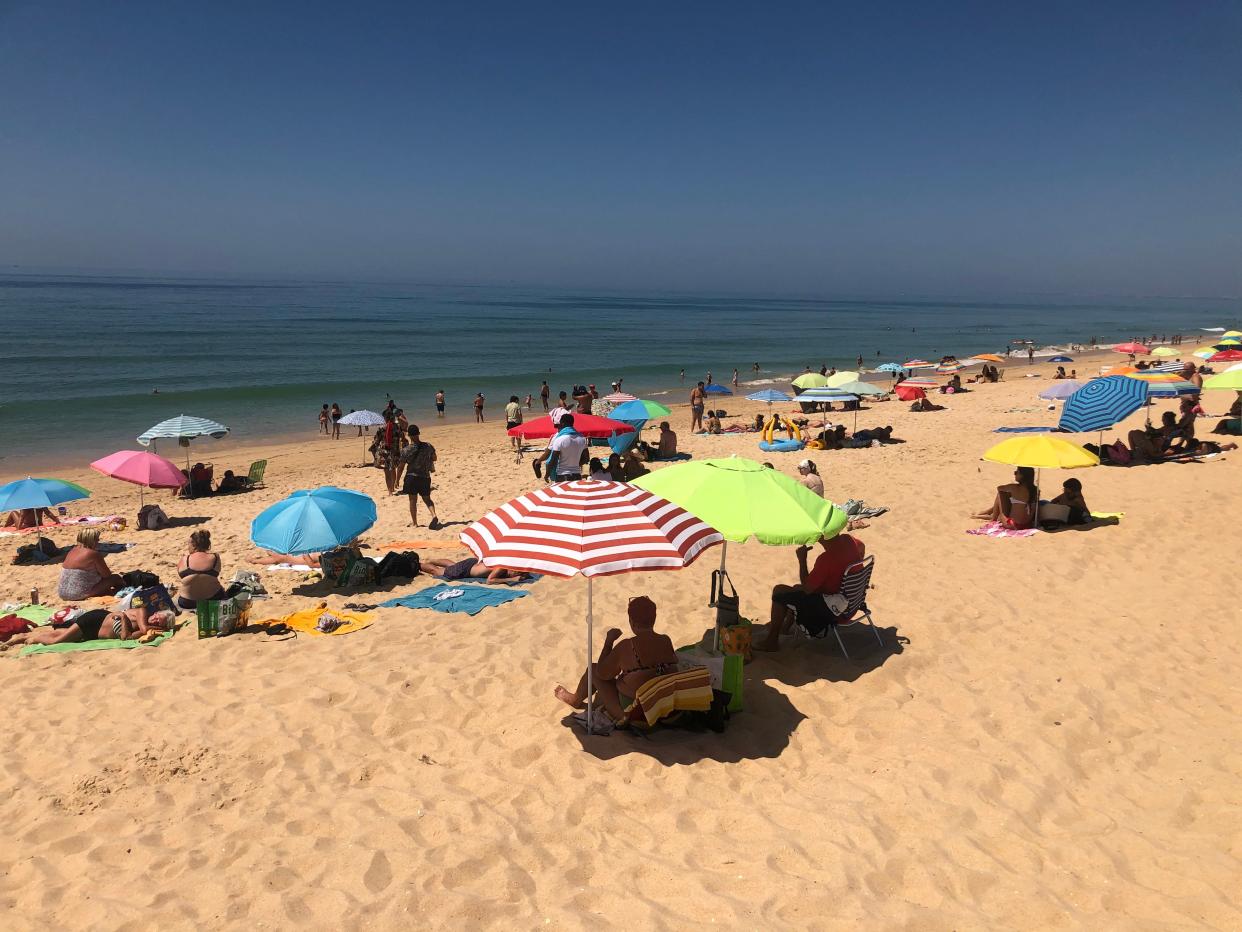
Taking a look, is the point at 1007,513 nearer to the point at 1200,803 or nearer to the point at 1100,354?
the point at 1200,803

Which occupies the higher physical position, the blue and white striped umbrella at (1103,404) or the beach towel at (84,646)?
the blue and white striped umbrella at (1103,404)

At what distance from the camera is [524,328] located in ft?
256

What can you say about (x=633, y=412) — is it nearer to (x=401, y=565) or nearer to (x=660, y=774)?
(x=401, y=565)

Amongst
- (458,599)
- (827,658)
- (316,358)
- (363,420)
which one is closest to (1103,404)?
(827,658)

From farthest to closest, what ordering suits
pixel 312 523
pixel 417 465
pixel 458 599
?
pixel 417 465 → pixel 312 523 → pixel 458 599

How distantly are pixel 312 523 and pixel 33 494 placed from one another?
573 centimetres

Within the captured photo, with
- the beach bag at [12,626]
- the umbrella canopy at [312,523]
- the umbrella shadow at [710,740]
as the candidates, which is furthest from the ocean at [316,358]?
the umbrella shadow at [710,740]

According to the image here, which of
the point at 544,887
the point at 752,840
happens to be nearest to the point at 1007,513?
the point at 752,840

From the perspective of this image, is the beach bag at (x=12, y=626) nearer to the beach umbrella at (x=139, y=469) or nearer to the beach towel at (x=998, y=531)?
the beach umbrella at (x=139, y=469)

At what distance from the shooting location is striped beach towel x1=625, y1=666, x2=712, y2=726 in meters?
4.86

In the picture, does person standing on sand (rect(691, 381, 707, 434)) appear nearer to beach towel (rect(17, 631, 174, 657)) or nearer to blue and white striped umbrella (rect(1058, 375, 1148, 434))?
blue and white striped umbrella (rect(1058, 375, 1148, 434))

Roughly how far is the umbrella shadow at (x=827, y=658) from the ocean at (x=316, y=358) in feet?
68.2

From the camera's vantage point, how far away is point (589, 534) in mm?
4539

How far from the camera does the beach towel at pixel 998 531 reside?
9.07 m
